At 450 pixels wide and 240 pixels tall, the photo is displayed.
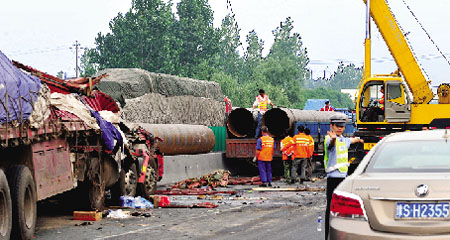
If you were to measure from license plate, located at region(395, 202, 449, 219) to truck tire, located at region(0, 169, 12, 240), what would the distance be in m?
5.83

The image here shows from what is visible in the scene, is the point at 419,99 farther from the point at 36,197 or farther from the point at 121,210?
the point at 36,197

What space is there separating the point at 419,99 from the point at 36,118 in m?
17.5

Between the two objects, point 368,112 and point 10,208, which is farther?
point 368,112

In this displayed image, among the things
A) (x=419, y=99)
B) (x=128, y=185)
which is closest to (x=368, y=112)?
(x=419, y=99)

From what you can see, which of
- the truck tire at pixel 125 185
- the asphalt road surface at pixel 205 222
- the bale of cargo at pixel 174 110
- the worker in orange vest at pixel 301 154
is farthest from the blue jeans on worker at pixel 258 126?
the truck tire at pixel 125 185

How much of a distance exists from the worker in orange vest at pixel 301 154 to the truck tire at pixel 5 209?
15.7 meters

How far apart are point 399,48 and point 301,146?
5041mm

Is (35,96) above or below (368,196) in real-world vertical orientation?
above

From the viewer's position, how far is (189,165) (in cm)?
2662

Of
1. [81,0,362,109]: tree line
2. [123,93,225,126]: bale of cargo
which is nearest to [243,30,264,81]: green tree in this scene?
[81,0,362,109]: tree line

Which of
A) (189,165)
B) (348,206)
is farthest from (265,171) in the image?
(348,206)

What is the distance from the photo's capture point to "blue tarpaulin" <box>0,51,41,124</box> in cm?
Result: 1112

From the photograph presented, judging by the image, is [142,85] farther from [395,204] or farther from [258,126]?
[395,204]

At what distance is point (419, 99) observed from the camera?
89.8ft
